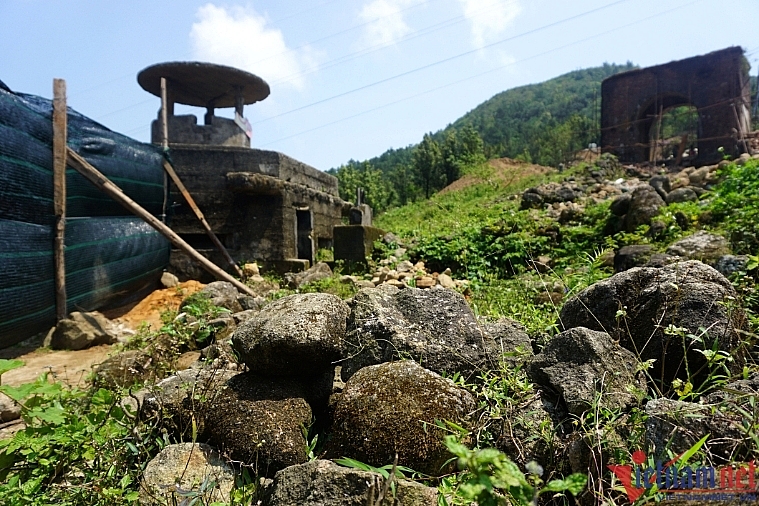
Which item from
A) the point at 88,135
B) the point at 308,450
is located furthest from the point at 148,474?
the point at 88,135

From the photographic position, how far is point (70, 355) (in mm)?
4730

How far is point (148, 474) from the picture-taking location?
184 centimetres

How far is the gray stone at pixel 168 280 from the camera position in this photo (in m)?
7.57

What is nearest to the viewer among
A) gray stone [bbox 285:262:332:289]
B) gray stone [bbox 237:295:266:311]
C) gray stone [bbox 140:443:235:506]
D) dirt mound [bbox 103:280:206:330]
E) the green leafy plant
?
the green leafy plant

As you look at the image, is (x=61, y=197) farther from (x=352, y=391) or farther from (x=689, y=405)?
(x=689, y=405)

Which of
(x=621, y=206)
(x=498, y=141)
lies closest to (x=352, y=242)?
(x=621, y=206)

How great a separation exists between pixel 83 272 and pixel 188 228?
2869 mm

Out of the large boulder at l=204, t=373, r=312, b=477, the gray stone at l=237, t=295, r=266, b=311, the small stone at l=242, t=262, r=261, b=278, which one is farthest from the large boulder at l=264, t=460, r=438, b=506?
the small stone at l=242, t=262, r=261, b=278

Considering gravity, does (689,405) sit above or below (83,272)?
below

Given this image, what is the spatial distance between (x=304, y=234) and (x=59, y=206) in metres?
4.60

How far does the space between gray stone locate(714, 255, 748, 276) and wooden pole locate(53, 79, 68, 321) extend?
636cm

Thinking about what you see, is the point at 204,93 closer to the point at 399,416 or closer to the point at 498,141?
the point at 399,416

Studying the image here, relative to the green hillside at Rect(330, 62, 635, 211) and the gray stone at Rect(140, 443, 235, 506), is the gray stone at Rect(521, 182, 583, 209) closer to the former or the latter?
the gray stone at Rect(140, 443, 235, 506)

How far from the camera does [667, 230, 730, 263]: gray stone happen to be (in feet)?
13.3
